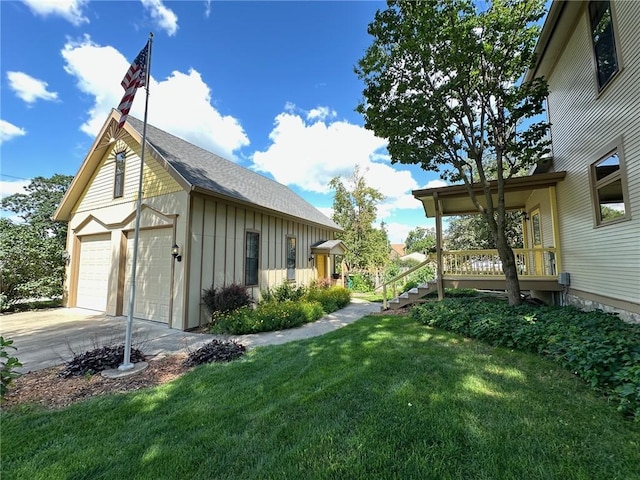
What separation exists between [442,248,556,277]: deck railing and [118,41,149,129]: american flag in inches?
358

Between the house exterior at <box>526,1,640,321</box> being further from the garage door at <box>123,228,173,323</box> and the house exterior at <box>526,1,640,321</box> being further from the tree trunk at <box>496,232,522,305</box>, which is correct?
the garage door at <box>123,228,173,323</box>

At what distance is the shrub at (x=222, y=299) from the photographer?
770 centimetres

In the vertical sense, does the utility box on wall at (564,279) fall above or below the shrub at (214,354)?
above

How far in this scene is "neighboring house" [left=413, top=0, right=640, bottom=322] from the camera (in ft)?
16.3

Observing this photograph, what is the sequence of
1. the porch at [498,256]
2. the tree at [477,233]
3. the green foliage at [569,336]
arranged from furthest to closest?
the tree at [477,233], the porch at [498,256], the green foliage at [569,336]

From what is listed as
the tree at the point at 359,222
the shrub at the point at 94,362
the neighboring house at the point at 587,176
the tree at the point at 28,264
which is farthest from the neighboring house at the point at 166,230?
the tree at the point at 359,222

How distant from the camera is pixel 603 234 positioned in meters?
5.84

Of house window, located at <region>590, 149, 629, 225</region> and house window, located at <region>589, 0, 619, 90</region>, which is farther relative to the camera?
house window, located at <region>589, 0, 619, 90</region>

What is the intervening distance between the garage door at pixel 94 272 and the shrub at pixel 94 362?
19.9 feet

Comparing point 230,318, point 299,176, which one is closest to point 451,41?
point 230,318

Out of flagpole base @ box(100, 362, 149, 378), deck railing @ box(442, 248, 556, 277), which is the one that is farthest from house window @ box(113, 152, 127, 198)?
deck railing @ box(442, 248, 556, 277)

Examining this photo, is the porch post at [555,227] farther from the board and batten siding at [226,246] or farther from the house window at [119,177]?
the house window at [119,177]

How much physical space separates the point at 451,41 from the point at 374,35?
2084mm

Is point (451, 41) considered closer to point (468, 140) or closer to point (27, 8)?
point (468, 140)
